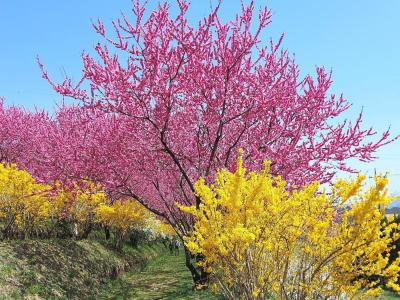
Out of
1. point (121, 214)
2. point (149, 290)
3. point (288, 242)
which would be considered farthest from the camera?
point (121, 214)

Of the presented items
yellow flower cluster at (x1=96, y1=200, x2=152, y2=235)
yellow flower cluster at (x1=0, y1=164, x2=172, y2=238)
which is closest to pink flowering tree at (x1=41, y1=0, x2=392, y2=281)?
yellow flower cluster at (x1=0, y1=164, x2=172, y2=238)

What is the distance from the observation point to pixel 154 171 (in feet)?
39.3

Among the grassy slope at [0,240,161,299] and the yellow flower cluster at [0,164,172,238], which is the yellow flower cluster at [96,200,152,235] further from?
the grassy slope at [0,240,161,299]

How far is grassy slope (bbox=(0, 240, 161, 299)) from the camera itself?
35.0 ft

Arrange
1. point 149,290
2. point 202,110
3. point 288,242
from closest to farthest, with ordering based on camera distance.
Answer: point 288,242 → point 202,110 → point 149,290

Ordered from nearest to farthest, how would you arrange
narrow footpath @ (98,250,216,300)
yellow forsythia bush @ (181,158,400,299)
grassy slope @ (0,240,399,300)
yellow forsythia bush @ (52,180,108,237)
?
yellow forsythia bush @ (181,158,400,299), grassy slope @ (0,240,399,300), narrow footpath @ (98,250,216,300), yellow forsythia bush @ (52,180,108,237)

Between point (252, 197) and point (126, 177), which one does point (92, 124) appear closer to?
point (126, 177)

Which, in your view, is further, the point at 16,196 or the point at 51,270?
the point at 16,196

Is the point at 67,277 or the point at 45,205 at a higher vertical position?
the point at 45,205

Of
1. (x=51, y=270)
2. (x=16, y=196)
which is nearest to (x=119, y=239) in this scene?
(x=16, y=196)

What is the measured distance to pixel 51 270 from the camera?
12.9 m

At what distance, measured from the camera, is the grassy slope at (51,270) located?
35.0 feet

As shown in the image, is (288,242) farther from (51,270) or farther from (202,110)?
(51,270)

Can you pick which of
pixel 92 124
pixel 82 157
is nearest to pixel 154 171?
pixel 82 157
